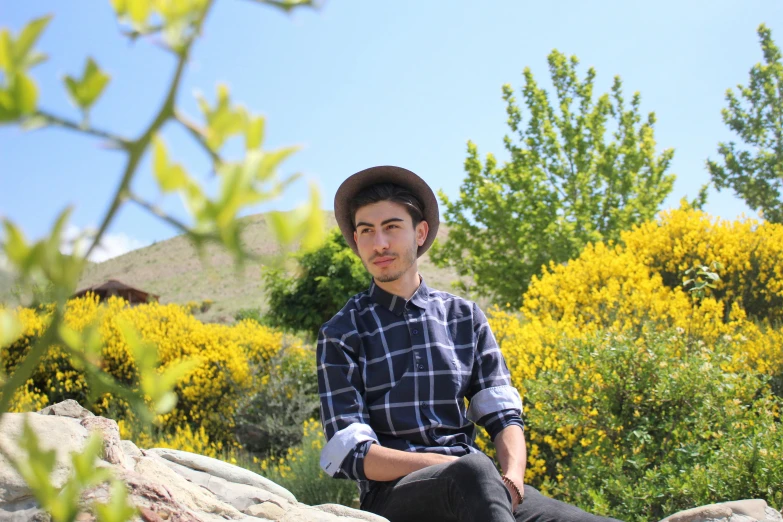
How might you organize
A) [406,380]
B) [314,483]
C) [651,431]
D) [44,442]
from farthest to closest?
[314,483]
[651,431]
[406,380]
[44,442]

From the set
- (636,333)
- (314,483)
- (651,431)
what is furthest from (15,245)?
(636,333)

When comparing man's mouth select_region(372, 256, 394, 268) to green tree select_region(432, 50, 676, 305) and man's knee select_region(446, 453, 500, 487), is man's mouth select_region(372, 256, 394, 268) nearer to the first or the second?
man's knee select_region(446, 453, 500, 487)

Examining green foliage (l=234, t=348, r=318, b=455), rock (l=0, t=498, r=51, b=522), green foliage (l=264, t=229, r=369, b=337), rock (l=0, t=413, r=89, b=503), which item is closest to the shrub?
green foliage (l=234, t=348, r=318, b=455)

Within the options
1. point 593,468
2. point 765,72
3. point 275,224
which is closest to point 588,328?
point 593,468

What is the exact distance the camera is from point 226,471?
2484 mm

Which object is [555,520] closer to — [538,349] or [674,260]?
[538,349]

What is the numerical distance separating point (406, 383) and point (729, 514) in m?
1.42

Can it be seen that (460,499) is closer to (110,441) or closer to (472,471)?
(472,471)

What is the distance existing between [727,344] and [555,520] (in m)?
3.13

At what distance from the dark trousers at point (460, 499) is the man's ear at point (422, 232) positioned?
94cm

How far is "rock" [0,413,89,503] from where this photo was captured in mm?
1725

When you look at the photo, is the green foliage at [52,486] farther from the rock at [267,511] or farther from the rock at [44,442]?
the rock at [267,511]

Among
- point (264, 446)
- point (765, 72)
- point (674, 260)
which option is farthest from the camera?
point (765, 72)

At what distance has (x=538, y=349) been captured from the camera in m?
4.64
